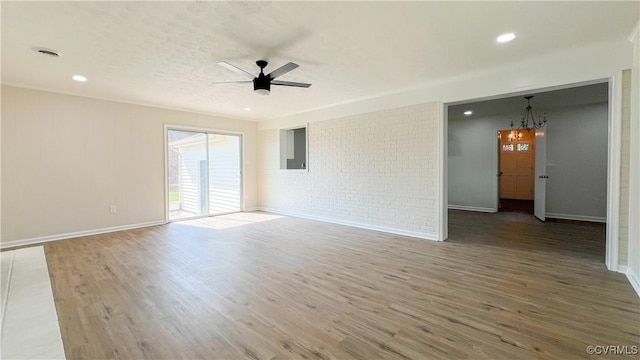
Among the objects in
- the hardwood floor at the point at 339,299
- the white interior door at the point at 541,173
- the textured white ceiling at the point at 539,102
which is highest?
the textured white ceiling at the point at 539,102

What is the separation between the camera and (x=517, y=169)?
10008mm

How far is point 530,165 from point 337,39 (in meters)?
9.96

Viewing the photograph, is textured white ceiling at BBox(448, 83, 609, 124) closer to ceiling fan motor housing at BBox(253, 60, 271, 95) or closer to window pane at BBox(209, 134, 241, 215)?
ceiling fan motor housing at BBox(253, 60, 271, 95)

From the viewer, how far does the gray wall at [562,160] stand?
6.00m

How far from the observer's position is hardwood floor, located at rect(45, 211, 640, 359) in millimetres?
1849

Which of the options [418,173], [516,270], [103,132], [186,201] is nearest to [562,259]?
[516,270]

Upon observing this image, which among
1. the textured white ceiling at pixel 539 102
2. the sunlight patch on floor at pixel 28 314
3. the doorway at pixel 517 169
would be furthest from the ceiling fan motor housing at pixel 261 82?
the doorway at pixel 517 169

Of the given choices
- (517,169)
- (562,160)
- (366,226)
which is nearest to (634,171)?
(366,226)

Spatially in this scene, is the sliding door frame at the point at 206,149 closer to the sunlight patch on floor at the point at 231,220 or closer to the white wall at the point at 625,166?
the sunlight patch on floor at the point at 231,220

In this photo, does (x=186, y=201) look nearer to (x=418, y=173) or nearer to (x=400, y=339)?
(x=418, y=173)

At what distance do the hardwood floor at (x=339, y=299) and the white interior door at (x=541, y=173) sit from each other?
1.86 meters

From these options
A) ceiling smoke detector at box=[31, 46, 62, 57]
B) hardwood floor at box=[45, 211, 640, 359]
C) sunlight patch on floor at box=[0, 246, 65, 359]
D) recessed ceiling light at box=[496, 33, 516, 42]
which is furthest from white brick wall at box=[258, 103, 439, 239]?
sunlight patch on floor at box=[0, 246, 65, 359]

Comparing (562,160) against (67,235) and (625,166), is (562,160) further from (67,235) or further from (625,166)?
(67,235)

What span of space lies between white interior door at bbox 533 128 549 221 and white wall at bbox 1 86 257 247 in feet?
26.9
